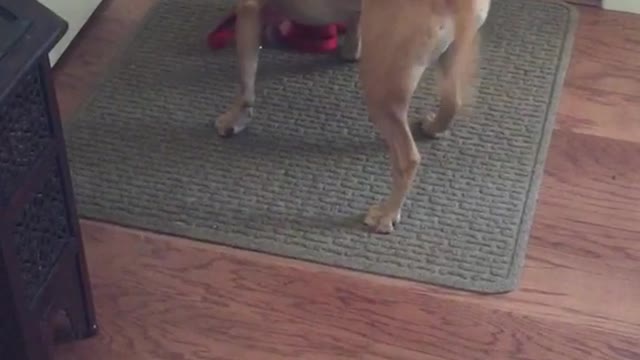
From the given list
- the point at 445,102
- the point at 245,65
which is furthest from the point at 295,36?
the point at 445,102

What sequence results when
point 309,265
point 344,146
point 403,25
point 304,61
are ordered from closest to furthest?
point 403,25, point 309,265, point 344,146, point 304,61

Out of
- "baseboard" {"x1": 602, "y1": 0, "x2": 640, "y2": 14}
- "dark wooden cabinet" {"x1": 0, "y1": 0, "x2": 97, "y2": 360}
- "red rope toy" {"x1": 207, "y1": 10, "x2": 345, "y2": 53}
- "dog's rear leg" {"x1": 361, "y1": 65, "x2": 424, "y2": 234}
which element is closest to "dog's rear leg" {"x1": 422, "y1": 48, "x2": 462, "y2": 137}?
"dog's rear leg" {"x1": 361, "y1": 65, "x2": 424, "y2": 234}

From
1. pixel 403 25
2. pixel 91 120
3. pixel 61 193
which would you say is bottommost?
pixel 91 120

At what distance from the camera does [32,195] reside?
125 cm

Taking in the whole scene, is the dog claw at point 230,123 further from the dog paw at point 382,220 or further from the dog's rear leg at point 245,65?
the dog paw at point 382,220

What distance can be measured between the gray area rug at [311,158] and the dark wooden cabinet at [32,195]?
32 centimetres

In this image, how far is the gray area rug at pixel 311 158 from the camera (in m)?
1.64

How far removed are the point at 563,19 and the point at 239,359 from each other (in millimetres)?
958

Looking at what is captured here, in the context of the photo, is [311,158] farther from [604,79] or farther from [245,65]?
[604,79]

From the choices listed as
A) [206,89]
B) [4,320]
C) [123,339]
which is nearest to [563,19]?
[206,89]

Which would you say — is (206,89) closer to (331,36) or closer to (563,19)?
(331,36)

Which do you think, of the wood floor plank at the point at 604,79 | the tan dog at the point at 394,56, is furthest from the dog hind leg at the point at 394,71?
the wood floor plank at the point at 604,79

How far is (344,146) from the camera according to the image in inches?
70.7

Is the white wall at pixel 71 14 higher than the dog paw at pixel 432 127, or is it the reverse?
the white wall at pixel 71 14
